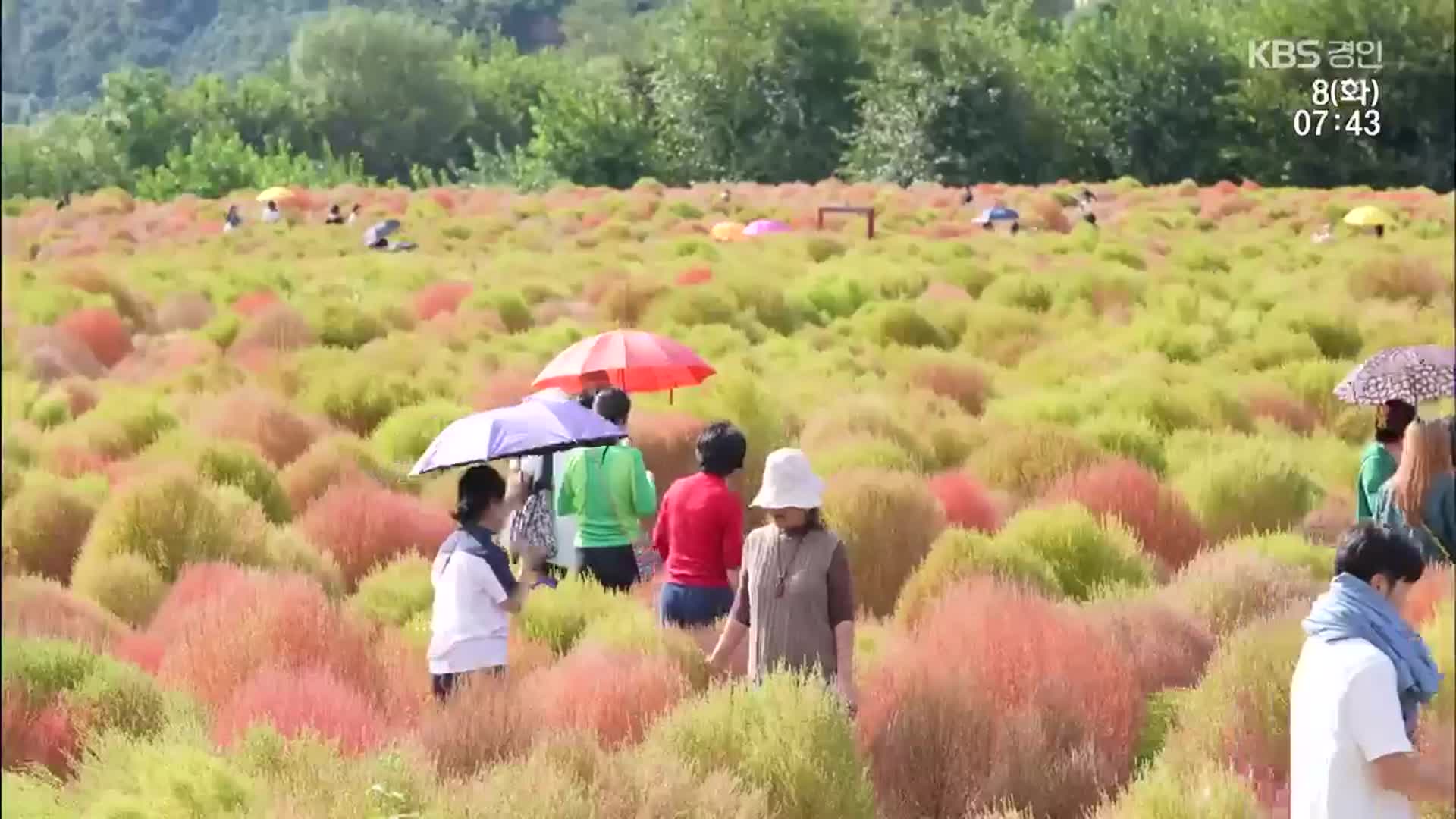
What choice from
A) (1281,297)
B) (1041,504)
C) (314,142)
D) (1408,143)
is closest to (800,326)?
(1281,297)

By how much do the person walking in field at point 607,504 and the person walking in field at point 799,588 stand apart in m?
2.05

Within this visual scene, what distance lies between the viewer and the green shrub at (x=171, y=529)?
9625 mm

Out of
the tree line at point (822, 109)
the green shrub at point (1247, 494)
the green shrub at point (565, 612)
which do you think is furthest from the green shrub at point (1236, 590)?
the tree line at point (822, 109)

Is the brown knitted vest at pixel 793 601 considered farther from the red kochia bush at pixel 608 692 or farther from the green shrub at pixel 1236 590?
the green shrub at pixel 1236 590

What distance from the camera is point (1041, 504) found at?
10.8 meters

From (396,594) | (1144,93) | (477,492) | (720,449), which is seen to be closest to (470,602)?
(477,492)

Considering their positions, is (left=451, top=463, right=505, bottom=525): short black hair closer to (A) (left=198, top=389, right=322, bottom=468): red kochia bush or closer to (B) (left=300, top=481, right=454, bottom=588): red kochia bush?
(B) (left=300, top=481, right=454, bottom=588): red kochia bush

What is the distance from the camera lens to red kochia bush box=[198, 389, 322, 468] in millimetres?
13336

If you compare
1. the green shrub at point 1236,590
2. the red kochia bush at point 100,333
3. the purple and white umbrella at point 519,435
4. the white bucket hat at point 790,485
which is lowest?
the red kochia bush at point 100,333

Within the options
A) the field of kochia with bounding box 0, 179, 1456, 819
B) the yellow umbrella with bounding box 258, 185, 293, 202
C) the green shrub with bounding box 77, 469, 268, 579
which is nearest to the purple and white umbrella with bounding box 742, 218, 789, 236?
the field of kochia with bounding box 0, 179, 1456, 819

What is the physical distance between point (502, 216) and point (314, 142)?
102ft

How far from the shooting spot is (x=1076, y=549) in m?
9.47

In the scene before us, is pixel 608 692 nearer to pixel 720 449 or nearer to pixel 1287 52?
pixel 720 449

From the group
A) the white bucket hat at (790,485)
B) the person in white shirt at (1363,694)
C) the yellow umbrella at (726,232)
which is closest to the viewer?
the person in white shirt at (1363,694)
